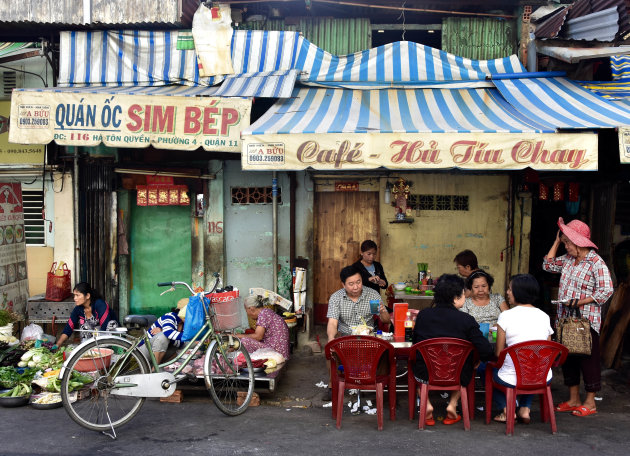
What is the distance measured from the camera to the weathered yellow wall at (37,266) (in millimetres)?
9547

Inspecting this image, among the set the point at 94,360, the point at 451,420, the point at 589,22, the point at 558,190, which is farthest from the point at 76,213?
the point at 589,22

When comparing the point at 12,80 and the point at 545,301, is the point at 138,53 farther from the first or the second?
the point at 545,301

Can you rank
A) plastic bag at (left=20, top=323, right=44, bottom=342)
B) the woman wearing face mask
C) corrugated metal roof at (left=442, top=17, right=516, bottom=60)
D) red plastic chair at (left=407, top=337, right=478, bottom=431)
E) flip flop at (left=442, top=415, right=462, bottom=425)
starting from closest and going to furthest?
red plastic chair at (left=407, top=337, right=478, bottom=431)
flip flop at (left=442, top=415, right=462, bottom=425)
the woman wearing face mask
plastic bag at (left=20, top=323, right=44, bottom=342)
corrugated metal roof at (left=442, top=17, right=516, bottom=60)

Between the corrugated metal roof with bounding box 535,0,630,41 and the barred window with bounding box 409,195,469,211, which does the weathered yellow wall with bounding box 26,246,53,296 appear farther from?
the corrugated metal roof with bounding box 535,0,630,41

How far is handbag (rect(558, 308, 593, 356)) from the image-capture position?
222 inches

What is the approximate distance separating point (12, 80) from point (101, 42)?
6.05ft

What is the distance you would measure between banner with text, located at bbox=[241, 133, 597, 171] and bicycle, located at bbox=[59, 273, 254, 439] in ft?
6.45

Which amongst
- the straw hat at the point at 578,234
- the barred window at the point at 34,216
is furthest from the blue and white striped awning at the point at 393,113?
the barred window at the point at 34,216

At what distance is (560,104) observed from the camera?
747 cm

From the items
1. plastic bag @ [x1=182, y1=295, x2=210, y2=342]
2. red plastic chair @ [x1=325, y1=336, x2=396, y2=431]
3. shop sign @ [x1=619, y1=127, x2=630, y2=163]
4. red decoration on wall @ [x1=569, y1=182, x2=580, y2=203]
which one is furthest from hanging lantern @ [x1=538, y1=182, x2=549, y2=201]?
plastic bag @ [x1=182, y1=295, x2=210, y2=342]

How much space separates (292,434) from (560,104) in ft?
18.0

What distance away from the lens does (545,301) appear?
9648 millimetres

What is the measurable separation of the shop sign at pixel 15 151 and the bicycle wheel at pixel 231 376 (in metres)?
5.34

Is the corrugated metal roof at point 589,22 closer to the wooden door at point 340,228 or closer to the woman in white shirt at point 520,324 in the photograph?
the wooden door at point 340,228
